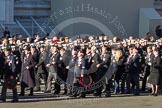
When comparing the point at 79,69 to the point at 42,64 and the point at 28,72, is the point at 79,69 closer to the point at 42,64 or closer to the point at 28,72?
the point at 28,72

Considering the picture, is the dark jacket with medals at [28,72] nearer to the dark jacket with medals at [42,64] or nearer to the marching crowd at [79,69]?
the marching crowd at [79,69]

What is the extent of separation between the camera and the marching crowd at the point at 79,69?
742 inches

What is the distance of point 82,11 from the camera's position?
33.0m

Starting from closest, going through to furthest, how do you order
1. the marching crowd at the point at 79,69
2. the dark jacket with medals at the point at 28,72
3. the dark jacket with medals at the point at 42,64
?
the marching crowd at the point at 79,69 < the dark jacket with medals at the point at 28,72 < the dark jacket with medals at the point at 42,64

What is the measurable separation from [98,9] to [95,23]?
2802mm

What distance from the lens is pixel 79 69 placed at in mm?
18797

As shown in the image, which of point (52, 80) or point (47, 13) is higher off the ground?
point (47, 13)

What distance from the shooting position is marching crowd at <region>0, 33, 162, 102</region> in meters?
18.8

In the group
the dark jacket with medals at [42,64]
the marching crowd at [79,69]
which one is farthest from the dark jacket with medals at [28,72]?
the dark jacket with medals at [42,64]

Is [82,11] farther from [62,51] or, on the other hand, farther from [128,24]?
[62,51]

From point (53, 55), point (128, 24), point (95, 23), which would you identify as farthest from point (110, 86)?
point (128, 24)

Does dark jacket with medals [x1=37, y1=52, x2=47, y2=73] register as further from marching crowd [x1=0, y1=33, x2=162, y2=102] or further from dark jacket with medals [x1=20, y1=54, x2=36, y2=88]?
dark jacket with medals [x1=20, y1=54, x2=36, y2=88]

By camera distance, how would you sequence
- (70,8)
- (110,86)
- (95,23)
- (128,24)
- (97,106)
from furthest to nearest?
(128,24)
(70,8)
(95,23)
(110,86)
(97,106)

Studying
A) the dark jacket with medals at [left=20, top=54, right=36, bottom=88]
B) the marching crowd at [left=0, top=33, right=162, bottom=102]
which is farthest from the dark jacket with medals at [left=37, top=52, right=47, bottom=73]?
the dark jacket with medals at [left=20, top=54, right=36, bottom=88]
